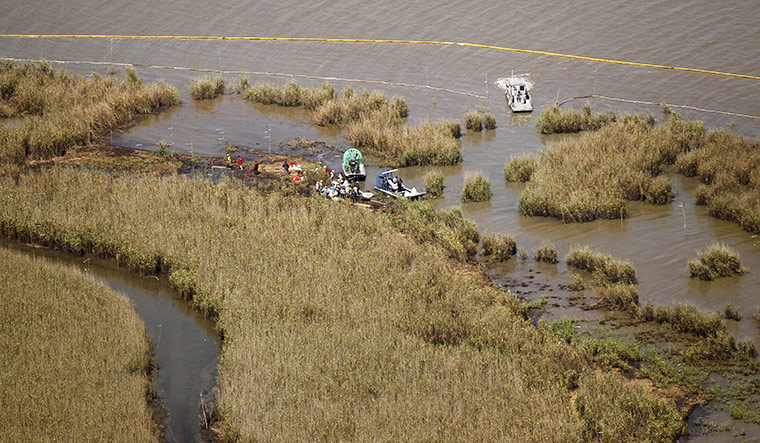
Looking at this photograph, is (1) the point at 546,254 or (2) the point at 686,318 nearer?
(2) the point at 686,318

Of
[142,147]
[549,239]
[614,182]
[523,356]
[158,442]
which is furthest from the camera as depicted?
[142,147]

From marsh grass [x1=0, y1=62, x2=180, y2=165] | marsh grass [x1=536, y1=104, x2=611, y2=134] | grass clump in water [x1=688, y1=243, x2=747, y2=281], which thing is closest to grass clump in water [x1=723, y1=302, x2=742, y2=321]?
grass clump in water [x1=688, y1=243, x2=747, y2=281]

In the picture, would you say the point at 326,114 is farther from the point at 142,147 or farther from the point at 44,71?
the point at 44,71

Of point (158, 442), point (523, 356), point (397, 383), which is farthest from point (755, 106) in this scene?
point (158, 442)

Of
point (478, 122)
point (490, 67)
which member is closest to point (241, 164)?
point (478, 122)

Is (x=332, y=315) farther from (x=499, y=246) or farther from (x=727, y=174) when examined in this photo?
(x=727, y=174)

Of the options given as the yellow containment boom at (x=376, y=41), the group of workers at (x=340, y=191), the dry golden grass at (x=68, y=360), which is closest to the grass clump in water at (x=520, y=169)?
the group of workers at (x=340, y=191)
